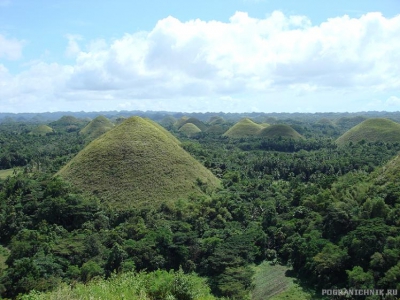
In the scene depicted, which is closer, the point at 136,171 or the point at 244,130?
the point at 136,171

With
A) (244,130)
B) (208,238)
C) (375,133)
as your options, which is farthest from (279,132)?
(208,238)

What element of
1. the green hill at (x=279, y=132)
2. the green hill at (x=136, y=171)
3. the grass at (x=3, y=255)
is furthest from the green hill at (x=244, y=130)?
the grass at (x=3, y=255)

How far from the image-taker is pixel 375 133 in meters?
105

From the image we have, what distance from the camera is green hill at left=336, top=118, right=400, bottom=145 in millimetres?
100562

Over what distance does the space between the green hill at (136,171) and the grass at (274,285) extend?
17005mm

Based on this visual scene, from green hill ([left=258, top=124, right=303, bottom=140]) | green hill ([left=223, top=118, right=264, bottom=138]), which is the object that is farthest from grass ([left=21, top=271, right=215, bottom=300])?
green hill ([left=223, top=118, right=264, bottom=138])

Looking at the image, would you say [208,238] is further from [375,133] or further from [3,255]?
[375,133]

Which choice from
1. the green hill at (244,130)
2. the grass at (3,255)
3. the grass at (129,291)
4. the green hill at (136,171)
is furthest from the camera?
the green hill at (244,130)

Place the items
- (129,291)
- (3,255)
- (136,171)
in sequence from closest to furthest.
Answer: (129,291) → (3,255) → (136,171)

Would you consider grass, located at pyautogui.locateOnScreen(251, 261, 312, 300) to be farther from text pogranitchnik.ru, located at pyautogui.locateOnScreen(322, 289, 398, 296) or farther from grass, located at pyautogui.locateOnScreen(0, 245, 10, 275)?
grass, located at pyautogui.locateOnScreen(0, 245, 10, 275)

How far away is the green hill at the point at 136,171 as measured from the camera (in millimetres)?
46656

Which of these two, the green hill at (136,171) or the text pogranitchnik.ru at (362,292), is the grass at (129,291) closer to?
the text pogranitchnik.ru at (362,292)

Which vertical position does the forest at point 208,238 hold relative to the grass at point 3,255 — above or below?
above

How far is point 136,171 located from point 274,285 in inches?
1050
